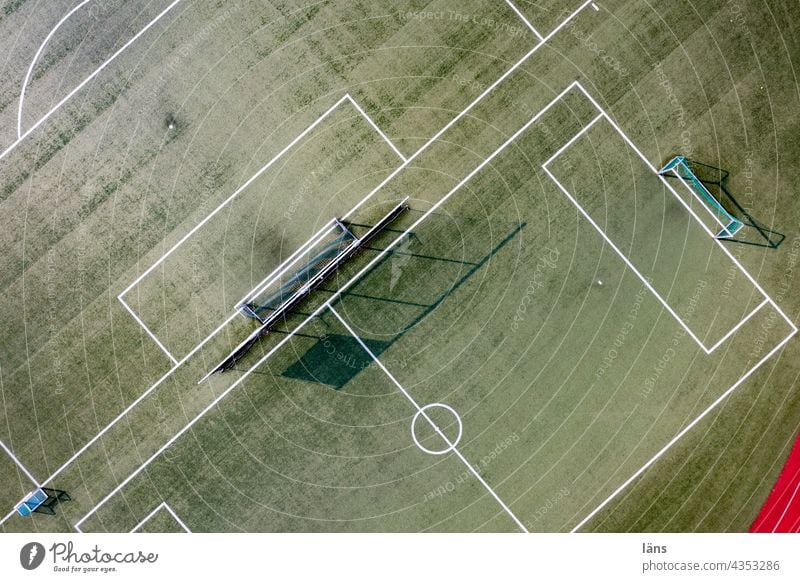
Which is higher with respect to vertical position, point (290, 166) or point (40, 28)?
point (40, 28)

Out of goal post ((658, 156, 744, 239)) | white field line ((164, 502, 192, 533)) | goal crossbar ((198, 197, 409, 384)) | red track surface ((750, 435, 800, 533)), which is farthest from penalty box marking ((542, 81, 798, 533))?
white field line ((164, 502, 192, 533))

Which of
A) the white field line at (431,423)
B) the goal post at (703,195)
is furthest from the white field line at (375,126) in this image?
the goal post at (703,195)

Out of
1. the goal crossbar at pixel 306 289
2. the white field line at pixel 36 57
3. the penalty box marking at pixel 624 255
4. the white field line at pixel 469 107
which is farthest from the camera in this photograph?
the white field line at pixel 36 57

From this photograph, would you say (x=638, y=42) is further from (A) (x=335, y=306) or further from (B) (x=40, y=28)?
(B) (x=40, y=28)

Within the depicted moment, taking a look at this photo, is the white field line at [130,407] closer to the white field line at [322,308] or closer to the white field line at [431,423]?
the white field line at [322,308]
